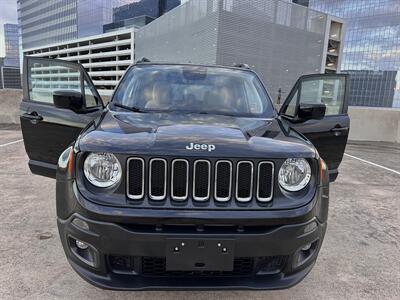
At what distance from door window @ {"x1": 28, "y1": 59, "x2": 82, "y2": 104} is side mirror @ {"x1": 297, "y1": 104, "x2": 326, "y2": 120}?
248cm

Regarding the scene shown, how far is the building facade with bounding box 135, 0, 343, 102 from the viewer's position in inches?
1748

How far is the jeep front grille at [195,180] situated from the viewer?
6.84ft

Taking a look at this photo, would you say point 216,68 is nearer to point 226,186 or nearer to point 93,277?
point 226,186

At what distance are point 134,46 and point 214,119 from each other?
77.8 m

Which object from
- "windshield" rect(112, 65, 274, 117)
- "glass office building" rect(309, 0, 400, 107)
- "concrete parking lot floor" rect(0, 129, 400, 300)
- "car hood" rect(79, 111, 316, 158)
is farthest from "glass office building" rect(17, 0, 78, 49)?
"car hood" rect(79, 111, 316, 158)

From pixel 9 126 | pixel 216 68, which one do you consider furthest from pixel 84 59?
pixel 216 68

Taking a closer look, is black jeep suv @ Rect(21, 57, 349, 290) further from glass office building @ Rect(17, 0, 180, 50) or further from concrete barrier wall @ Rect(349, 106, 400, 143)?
glass office building @ Rect(17, 0, 180, 50)

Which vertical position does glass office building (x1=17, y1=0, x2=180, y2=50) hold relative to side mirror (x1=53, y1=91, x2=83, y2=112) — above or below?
above

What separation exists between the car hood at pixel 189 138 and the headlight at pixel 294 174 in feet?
0.18

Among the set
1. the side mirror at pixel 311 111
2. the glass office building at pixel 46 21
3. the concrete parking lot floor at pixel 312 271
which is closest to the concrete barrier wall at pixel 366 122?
the concrete parking lot floor at pixel 312 271

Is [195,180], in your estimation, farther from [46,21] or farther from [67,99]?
[46,21]

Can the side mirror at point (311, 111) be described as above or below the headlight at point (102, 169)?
above

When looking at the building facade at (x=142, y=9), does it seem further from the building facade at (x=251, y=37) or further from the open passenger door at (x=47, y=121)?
the open passenger door at (x=47, y=121)

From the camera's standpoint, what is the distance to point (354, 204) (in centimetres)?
496
